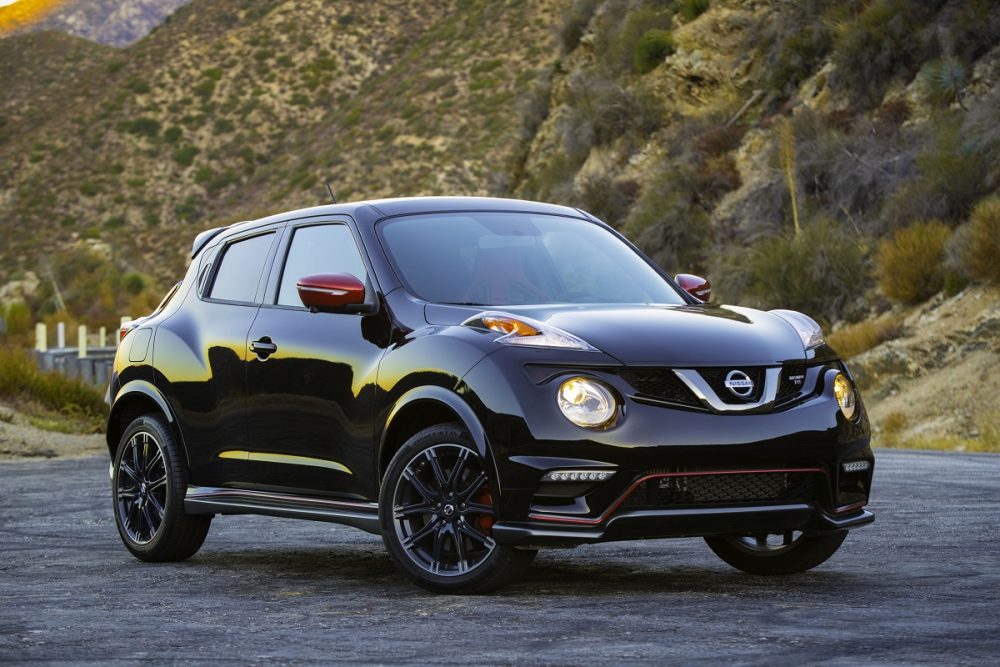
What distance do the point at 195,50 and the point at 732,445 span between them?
86170mm

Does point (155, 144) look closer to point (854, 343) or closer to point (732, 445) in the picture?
point (854, 343)

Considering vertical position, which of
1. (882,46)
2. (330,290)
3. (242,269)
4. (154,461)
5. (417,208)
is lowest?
(154,461)

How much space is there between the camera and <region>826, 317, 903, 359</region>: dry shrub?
25.3 meters

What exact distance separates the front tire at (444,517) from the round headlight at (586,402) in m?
0.44

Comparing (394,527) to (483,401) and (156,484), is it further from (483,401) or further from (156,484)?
(156,484)

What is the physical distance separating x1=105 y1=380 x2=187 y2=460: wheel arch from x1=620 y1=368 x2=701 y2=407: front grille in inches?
127

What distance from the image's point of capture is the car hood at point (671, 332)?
22.7 feet

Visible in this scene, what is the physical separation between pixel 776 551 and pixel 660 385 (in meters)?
1.65

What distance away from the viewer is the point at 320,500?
7.99 m

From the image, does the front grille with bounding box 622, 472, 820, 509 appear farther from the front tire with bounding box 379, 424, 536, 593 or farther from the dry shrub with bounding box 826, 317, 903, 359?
the dry shrub with bounding box 826, 317, 903, 359

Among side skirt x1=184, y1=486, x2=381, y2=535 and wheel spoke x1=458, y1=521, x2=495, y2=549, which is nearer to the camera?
wheel spoke x1=458, y1=521, x2=495, y2=549

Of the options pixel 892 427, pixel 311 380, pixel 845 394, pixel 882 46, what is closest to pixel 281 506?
pixel 311 380

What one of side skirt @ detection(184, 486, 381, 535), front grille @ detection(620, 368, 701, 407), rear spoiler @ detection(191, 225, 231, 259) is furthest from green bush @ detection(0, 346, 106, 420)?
front grille @ detection(620, 368, 701, 407)

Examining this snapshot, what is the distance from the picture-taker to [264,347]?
8.38 metres
